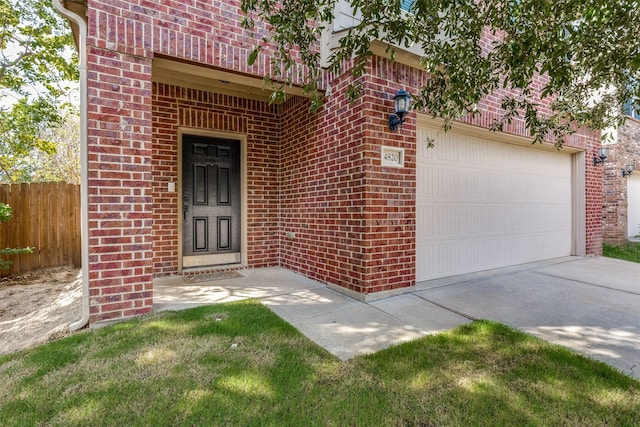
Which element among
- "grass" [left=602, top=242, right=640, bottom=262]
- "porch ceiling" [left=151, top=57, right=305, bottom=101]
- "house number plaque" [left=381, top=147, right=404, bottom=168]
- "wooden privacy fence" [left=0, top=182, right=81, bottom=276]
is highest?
"porch ceiling" [left=151, top=57, right=305, bottom=101]

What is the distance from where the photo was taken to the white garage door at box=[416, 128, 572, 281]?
436 cm

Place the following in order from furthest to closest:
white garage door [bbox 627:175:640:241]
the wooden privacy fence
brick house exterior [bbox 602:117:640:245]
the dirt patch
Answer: white garage door [bbox 627:175:640:241] → brick house exterior [bbox 602:117:640:245] → the wooden privacy fence → the dirt patch

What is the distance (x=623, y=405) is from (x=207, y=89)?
5.36 m

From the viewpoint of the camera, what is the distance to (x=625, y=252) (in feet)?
22.9

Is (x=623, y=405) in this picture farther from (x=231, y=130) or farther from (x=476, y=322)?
(x=231, y=130)

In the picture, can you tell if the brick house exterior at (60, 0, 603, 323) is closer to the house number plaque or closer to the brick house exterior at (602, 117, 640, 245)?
the house number plaque

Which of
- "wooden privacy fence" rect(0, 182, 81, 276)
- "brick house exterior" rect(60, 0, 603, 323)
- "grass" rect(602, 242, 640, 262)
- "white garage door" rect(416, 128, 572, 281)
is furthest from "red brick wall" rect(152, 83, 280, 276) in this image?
"grass" rect(602, 242, 640, 262)

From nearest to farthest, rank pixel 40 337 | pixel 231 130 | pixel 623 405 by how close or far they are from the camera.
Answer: pixel 623 405, pixel 40 337, pixel 231 130

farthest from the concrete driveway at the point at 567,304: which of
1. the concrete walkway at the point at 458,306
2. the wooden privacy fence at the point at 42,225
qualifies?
the wooden privacy fence at the point at 42,225

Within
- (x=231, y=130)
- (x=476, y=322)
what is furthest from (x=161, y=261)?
Result: (x=476, y=322)

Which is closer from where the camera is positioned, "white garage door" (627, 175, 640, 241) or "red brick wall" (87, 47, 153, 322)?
"red brick wall" (87, 47, 153, 322)

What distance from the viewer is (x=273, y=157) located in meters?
5.30

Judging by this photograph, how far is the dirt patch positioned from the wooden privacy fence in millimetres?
255

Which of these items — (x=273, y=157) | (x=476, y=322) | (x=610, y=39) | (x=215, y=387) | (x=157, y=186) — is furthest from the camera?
(x=273, y=157)
